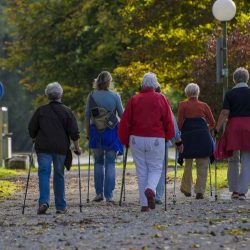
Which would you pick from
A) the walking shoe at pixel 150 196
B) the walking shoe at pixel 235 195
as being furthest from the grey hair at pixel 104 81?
the walking shoe at pixel 150 196

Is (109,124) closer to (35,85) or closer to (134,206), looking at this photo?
(134,206)

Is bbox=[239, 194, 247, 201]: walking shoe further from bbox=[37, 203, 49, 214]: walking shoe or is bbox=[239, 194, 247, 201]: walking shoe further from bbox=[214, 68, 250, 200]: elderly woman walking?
bbox=[37, 203, 49, 214]: walking shoe

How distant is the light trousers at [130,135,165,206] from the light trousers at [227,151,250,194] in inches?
84.7

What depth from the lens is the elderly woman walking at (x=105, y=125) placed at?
1712cm

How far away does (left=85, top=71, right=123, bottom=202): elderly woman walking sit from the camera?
17.1 m

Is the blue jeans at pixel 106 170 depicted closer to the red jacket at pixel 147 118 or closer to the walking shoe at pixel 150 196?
the red jacket at pixel 147 118

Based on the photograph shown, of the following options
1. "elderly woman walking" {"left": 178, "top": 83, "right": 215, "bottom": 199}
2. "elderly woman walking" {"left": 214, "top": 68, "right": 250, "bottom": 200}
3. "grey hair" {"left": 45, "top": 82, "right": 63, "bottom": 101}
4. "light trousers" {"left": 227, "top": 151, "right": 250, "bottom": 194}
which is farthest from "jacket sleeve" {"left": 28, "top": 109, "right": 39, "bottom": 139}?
"light trousers" {"left": 227, "top": 151, "right": 250, "bottom": 194}

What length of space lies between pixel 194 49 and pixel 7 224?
95.9 ft

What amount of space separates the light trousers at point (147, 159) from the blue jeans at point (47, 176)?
1.04m

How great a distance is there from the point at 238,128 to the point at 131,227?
4731 mm

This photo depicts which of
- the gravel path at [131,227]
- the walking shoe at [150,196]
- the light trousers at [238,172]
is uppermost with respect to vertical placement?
the light trousers at [238,172]

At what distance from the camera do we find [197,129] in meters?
17.8

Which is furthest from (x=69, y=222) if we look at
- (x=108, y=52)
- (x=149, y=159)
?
(x=108, y=52)

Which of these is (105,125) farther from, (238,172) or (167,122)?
(167,122)
